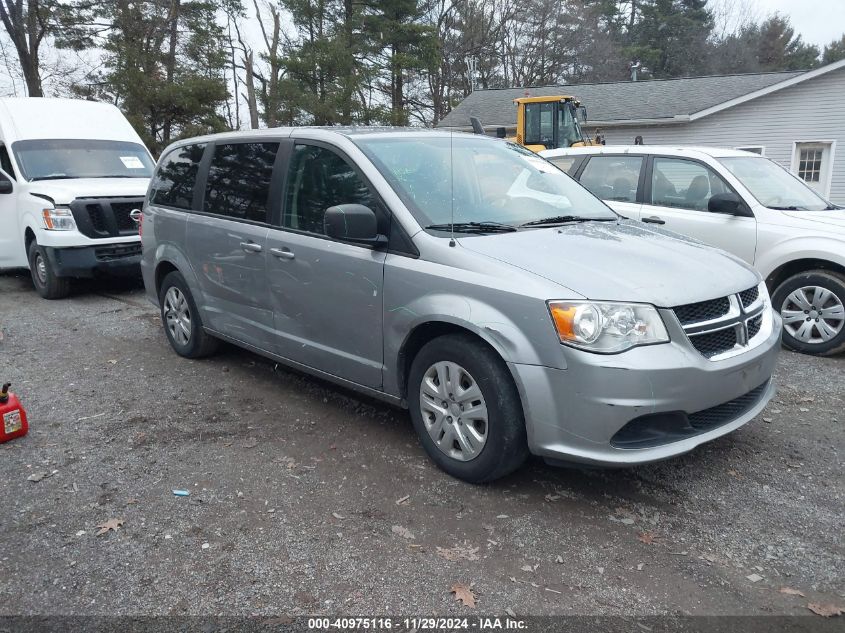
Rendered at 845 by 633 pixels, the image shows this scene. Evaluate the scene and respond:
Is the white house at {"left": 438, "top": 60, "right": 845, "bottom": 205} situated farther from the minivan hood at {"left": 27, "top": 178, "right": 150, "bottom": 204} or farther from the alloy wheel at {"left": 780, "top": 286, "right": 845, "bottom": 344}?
the minivan hood at {"left": 27, "top": 178, "right": 150, "bottom": 204}

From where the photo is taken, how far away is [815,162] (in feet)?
66.1

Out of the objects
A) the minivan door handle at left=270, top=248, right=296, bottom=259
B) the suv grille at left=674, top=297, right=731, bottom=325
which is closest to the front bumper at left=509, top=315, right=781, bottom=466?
the suv grille at left=674, top=297, right=731, bottom=325

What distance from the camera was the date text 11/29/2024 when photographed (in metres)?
2.59

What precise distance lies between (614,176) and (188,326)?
4502 millimetres

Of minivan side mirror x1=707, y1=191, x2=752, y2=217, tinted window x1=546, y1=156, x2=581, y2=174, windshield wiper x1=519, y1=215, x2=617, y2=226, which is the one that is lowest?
minivan side mirror x1=707, y1=191, x2=752, y2=217

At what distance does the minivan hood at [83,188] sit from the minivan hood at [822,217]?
718 cm

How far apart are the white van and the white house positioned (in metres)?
17.3

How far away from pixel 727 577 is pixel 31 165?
9.39 metres

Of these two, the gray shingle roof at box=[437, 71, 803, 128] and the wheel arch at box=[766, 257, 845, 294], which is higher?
the gray shingle roof at box=[437, 71, 803, 128]

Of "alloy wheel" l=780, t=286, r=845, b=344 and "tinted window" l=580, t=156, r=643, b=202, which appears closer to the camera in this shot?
"alloy wheel" l=780, t=286, r=845, b=344

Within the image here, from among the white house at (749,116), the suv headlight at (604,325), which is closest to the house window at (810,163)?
the white house at (749,116)

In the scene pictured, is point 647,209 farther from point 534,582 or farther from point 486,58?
point 486,58

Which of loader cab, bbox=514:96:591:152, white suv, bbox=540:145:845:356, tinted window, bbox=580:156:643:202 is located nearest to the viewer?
white suv, bbox=540:145:845:356

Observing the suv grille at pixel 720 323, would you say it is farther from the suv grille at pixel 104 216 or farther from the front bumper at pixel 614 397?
the suv grille at pixel 104 216
